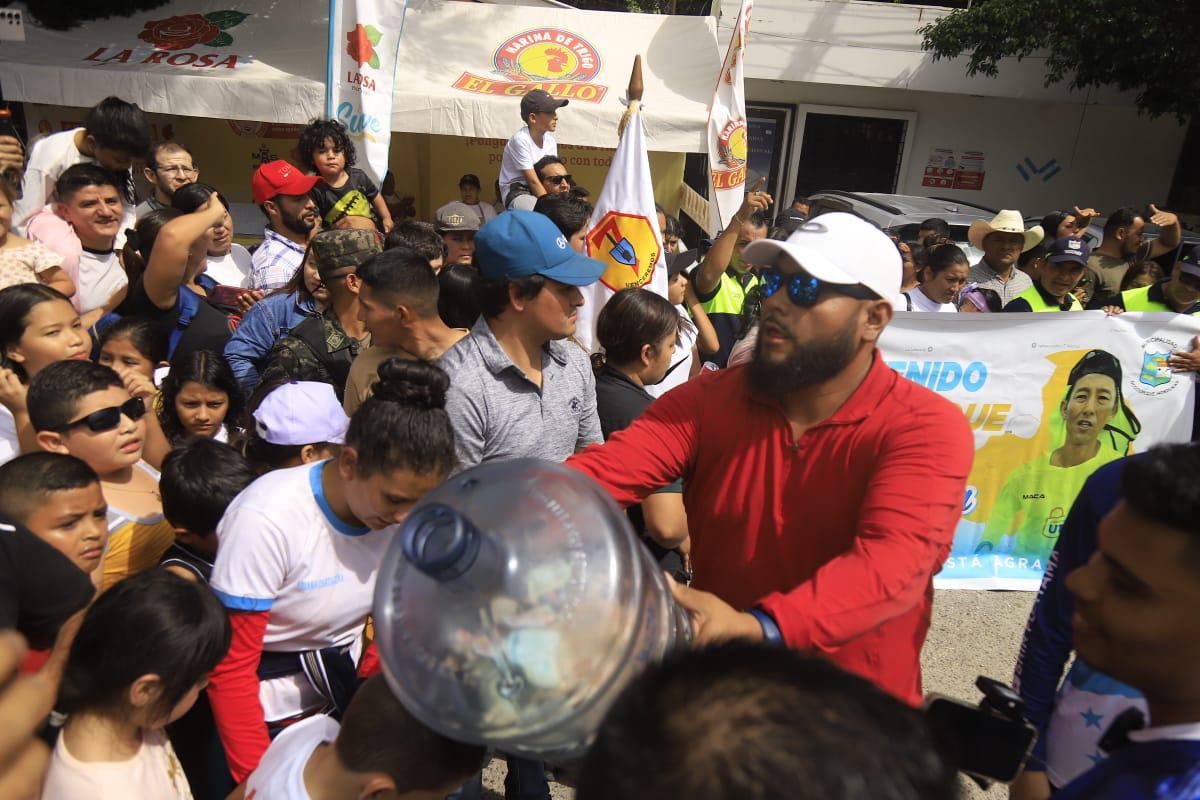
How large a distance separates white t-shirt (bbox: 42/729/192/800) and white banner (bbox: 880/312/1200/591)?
11.8ft

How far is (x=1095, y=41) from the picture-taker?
1285cm

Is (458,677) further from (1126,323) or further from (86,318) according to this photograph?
(1126,323)

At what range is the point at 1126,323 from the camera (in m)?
4.12

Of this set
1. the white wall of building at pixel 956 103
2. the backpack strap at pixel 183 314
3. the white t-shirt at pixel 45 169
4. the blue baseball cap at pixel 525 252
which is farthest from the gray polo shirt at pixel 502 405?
the white wall of building at pixel 956 103

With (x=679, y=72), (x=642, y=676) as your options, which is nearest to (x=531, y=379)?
(x=642, y=676)

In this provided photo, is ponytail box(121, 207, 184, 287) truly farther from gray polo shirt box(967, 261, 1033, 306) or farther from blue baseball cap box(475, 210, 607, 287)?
gray polo shirt box(967, 261, 1033, 306)

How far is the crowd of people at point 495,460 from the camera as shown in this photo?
3.37 feet

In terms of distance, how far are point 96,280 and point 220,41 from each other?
630cm

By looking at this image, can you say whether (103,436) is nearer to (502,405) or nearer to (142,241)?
(502,405)

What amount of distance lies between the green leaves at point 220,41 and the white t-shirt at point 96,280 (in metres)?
6.02

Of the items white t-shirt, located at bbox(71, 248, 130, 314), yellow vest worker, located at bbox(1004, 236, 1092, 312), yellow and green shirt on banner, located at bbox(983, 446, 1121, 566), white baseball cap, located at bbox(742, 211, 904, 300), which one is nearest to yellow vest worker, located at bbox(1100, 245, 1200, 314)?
yellow vest worker, located at bbox(1004, 236, 1092, 312)

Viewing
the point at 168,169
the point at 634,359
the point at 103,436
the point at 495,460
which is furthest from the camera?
the point at 168,169

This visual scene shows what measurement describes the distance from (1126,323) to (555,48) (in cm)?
697

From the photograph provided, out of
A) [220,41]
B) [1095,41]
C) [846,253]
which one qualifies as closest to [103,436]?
[846,253]
